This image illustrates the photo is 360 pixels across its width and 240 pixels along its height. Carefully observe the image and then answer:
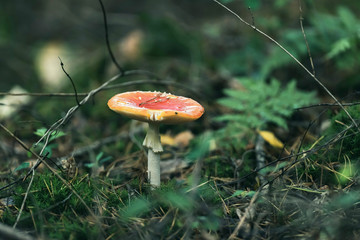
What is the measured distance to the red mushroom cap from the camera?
2314 mm

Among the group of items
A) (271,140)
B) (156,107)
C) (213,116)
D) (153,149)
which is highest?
(156,107)

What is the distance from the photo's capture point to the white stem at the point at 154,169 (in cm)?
274

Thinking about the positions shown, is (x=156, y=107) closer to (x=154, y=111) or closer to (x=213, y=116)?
(x=154, y=111)

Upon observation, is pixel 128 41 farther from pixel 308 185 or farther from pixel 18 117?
pixel 308 185

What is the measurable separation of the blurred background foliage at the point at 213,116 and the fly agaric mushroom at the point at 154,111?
26 cm

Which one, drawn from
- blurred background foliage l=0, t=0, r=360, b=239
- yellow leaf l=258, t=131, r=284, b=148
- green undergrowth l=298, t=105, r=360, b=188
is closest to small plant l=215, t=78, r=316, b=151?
blurred background foliage l=0, t=0, r=360, b=239

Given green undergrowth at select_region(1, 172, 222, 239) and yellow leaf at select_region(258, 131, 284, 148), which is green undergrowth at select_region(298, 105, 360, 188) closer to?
yellow leaf at select_region(258, 131, 284, 148)

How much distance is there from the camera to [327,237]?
191 cm

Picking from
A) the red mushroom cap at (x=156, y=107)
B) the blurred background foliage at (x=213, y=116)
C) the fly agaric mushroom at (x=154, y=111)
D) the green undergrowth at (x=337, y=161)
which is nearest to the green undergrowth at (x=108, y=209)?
the blurred background foliage at (x=213, y=116)

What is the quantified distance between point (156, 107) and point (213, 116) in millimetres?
2031

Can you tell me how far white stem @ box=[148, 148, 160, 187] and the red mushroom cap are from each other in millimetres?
411

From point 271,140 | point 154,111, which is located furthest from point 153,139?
point 271,140

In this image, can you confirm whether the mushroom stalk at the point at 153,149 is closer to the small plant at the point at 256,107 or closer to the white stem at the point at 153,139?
the white stem at the point at 153,139

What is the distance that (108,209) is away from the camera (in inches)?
96.4
